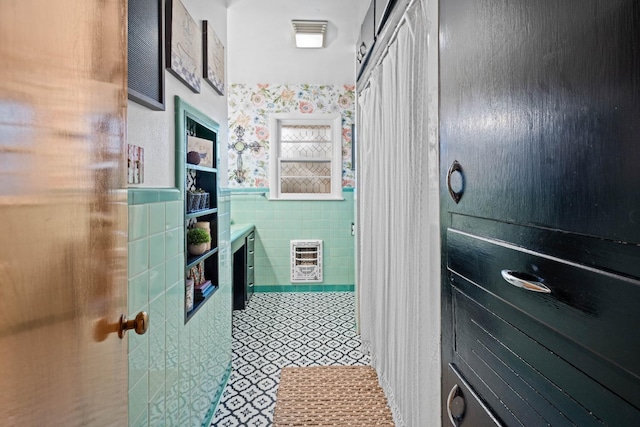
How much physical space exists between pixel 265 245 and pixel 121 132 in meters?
3.67

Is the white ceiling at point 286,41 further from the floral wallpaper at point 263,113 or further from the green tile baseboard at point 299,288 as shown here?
the green tile baseboard at point 299,288

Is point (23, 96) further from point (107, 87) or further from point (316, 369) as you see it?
point (316, 369)

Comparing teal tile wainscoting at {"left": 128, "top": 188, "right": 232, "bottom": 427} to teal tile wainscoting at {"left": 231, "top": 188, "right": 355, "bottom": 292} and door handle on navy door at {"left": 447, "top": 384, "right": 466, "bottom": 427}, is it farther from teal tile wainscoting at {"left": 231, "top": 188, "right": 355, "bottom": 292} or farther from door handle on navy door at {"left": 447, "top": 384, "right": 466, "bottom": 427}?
teal tile wainscoting at {"left": 231, "top": 188, "right": 355, "bottom": 292}

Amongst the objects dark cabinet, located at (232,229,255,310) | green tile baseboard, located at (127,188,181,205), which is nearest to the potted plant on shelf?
green tile baseboard, located at (127,188,181,205)

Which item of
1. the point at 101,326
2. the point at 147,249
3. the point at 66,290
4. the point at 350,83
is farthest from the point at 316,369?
the point at 350,83

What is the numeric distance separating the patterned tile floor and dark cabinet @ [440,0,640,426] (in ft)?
5.18

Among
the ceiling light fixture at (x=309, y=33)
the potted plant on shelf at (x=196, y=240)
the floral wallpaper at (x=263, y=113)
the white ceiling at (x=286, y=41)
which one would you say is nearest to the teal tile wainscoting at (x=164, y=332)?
the potted plant on shelf at (x=196, y=240)

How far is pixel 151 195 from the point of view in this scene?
1221mm

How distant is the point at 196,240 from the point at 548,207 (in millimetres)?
1556

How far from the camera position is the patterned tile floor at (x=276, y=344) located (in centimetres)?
204

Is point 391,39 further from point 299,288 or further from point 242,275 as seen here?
point 299,288

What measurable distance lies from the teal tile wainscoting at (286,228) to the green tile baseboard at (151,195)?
2905 millimetres

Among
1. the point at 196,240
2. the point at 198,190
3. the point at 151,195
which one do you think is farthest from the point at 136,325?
the point at 198,190

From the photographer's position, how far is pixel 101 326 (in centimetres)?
71
